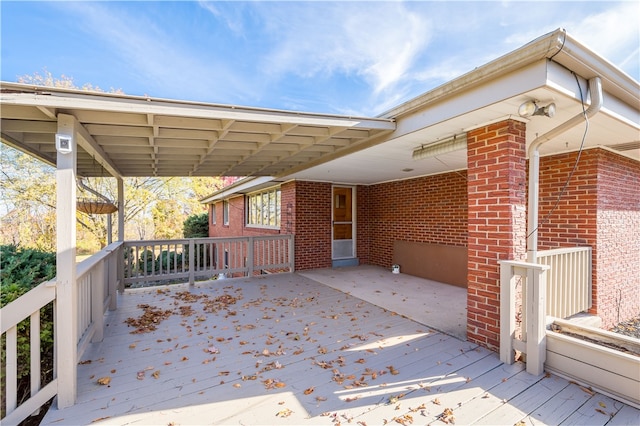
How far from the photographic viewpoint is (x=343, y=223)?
889 cm

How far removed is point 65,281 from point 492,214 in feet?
13.3

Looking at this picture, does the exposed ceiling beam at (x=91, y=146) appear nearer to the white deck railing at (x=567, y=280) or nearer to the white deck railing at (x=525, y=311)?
the white deck railing at (x=525, y=311)

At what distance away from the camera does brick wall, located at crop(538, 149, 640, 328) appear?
4.23 meters

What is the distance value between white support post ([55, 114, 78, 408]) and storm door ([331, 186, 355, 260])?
6680mm

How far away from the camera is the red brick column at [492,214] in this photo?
3129 millimetres

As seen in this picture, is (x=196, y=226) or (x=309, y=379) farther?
(x=196, y=226)

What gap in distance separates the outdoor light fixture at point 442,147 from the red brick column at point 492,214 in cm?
21

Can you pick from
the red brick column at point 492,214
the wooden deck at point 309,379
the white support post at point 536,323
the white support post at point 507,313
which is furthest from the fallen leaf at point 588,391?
the red brick column at point 492,214

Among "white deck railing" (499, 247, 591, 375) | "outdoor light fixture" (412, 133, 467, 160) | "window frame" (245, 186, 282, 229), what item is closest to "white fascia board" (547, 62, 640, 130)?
→ "outdoor light fixture" (412, 133, 467, 160)

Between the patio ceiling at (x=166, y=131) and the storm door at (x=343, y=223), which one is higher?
the patio ceiling at (x=166, y=131)

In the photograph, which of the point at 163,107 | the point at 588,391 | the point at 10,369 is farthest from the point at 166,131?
the point at 588,391

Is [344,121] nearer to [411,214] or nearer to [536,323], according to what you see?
[536,323]

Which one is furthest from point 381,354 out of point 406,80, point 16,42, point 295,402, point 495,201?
point 16,42

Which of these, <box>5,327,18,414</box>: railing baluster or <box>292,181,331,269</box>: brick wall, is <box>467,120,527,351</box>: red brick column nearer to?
<box>5,327,18,414</box>: railing baluster
